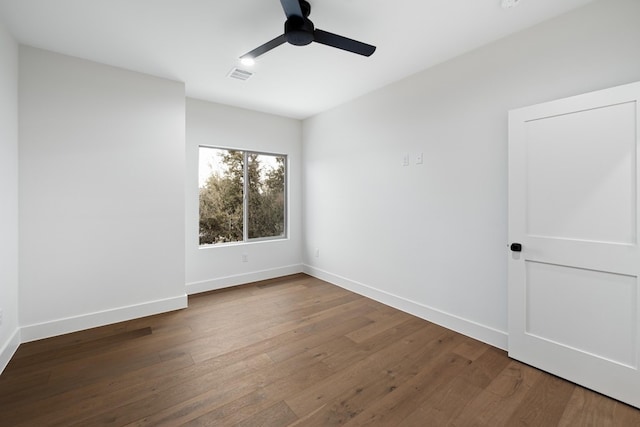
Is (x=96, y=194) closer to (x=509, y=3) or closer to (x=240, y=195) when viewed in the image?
(x=240, y=195)

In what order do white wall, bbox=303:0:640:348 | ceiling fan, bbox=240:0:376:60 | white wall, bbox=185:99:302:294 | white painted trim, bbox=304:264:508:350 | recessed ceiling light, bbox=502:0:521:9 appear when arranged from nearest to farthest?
ceiling fan, bbox=240:0:376:60 → recessed ceiling light, bbox=502:0:521:9 → white wall, bbox=303:0:640:348 → white painted trim, bbox=304:264:508:350 → white wall, bbox=185:99:302:294

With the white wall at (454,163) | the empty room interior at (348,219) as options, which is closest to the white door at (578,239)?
the empty room interior at (348,219)

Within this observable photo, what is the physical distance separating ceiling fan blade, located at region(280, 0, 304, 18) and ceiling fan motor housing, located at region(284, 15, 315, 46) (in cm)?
2

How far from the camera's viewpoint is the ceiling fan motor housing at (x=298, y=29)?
192cm

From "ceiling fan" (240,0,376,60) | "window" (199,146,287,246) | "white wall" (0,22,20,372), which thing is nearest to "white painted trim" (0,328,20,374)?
"white wall" (0,22,20,372)

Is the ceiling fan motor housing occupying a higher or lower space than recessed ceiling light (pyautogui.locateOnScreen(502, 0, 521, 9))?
lower

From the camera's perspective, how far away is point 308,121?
483 centimetres

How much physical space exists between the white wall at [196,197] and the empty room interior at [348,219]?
0.16ft

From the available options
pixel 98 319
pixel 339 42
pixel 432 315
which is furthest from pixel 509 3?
pixel 98 319

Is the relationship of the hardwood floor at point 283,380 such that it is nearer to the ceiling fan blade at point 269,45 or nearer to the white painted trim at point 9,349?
the white painted trim at point 9,349

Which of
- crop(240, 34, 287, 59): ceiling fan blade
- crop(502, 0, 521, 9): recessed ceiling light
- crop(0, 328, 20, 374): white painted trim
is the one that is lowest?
crop(0, 328, 20, 374): white painted trim

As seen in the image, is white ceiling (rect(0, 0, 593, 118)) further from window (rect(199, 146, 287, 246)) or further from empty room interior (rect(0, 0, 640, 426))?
window (rect(199, 146, 287, 246))

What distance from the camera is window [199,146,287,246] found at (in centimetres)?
416

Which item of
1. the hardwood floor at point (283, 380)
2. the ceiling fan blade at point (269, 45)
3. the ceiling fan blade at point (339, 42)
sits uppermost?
the ceiling fan blade at point (269, 45)
